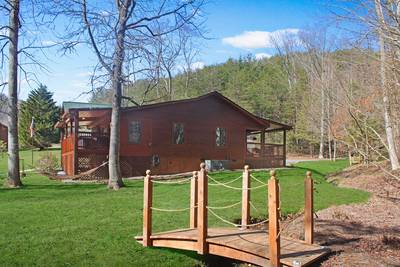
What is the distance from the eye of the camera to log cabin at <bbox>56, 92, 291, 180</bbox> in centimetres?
1922

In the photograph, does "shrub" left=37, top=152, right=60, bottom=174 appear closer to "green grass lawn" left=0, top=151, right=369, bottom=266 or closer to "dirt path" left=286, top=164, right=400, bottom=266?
"green grass lawn" left=0, top=151, right=369, bottom=266

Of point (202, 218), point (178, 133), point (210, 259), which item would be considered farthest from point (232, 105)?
point (202, 218)

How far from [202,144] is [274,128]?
725cm

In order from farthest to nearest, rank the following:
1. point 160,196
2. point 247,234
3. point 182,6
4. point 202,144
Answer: point 202,144, point 182,6, point 160,196, point 247,234

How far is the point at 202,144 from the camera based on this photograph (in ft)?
74.5

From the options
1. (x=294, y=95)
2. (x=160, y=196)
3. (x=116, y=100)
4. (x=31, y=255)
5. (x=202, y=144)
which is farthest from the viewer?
(x=294, y=95)

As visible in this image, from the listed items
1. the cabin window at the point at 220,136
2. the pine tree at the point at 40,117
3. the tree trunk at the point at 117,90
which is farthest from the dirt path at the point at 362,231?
the pine tree at the point at 40,117

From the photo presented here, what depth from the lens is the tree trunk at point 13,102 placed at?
14383mm

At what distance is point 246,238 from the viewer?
670 centimetres

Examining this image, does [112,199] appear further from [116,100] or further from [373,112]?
[373,112]

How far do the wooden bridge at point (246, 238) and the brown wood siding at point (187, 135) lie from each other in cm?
1278

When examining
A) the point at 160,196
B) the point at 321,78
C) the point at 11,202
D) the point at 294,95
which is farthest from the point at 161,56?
the point at 294,95

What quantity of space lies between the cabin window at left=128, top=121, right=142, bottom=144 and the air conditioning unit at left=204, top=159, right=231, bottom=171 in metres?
4.09

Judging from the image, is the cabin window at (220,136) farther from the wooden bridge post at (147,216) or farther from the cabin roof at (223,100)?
the wooden bridge post at (147,216)
